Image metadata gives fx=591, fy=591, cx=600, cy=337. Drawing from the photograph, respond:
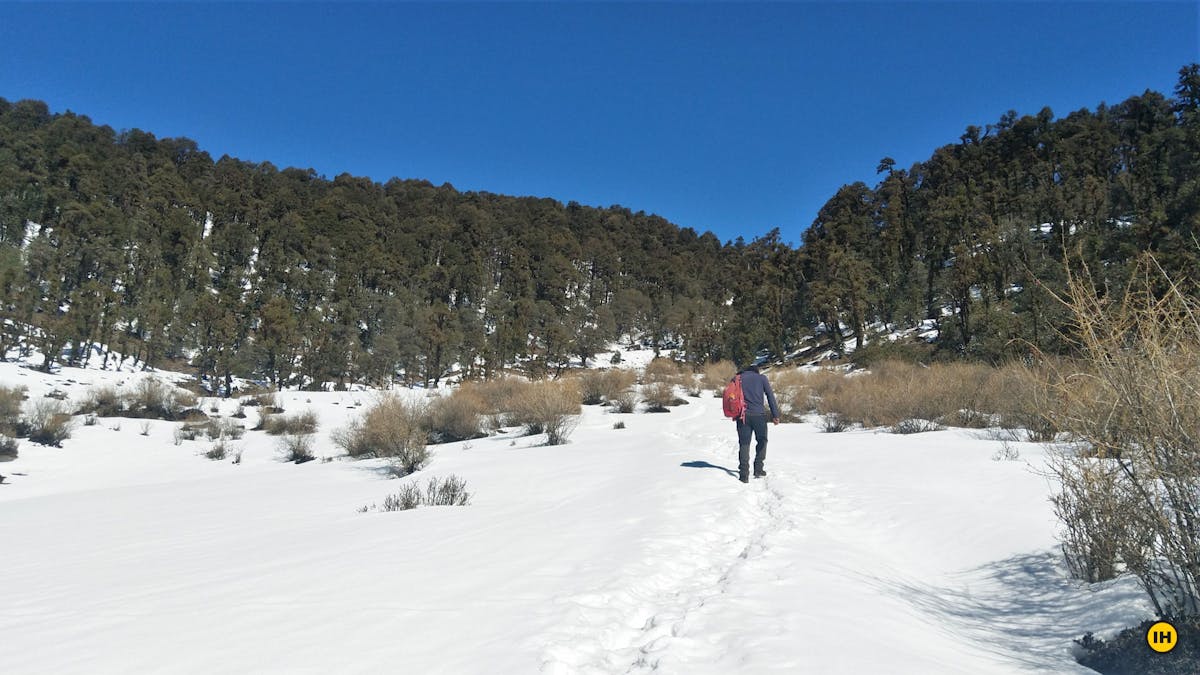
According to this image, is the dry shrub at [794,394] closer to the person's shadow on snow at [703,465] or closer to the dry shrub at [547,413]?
the dry shrub at [547,413]

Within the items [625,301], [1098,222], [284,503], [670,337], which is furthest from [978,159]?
[284,503]

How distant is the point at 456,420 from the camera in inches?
751

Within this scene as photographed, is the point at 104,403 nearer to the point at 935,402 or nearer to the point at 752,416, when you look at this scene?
the point at 752,416


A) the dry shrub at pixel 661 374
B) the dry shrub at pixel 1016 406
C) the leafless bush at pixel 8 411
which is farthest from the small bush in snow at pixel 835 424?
the leafless bush at pixel 8 411

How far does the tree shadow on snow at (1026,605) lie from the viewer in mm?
3537

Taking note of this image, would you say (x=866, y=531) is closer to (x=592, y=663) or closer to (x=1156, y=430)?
(x=1156, y=430)

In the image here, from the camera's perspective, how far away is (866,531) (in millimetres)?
6523

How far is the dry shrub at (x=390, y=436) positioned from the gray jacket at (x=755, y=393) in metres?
7.59

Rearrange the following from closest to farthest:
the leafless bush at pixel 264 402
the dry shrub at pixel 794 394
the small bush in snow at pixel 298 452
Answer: the small bush in snow at pixel 298 452
the dry shrub at pixel 794 394
the leafless bush at pixel 264 402

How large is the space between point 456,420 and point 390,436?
4.58 meters

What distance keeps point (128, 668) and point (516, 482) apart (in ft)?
23.6

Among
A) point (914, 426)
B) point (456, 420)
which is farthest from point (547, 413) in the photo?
point (914, 426)

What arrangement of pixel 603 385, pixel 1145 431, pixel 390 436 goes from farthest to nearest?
pixel 603 385 → pixel 390 436 → pixel 1145 431

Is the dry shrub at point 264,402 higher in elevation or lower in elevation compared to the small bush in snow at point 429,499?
higher
